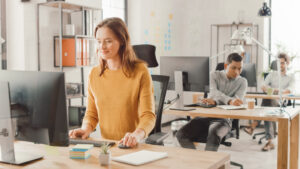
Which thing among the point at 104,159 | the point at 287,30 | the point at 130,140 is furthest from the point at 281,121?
the point at 287,30

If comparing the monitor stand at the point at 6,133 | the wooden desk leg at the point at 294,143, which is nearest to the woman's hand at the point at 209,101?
the wooden desk leg at the point at 294,143

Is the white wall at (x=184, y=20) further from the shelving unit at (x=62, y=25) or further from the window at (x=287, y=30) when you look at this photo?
the shelving unit at (x=62, y=25)

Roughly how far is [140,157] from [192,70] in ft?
6.43

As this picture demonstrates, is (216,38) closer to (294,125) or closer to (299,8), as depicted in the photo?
(299,8)

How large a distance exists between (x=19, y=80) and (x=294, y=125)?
2.78m

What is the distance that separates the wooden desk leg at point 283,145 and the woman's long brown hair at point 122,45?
59.1 inches

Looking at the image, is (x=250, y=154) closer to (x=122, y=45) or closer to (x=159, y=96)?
(x=159, y=96)

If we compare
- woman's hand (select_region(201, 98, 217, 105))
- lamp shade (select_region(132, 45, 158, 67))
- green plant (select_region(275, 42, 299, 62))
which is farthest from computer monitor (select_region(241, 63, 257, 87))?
lamp shade (select_region(132, 45, 158, 67))

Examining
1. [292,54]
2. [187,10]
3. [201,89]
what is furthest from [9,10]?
[292,54]

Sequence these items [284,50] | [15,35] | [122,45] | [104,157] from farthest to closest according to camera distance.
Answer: [284,50] → [15,35] → [122,45] → [104,157]

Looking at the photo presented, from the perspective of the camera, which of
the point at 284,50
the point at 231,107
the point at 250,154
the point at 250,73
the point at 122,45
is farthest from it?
the point at 284,50

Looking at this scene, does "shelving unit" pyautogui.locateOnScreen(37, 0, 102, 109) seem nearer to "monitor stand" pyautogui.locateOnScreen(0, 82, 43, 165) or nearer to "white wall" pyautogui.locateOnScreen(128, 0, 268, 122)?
"white wall" pyautogui.locateOnScreen(128, 0, 268, 122)

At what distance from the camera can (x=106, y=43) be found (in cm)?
207

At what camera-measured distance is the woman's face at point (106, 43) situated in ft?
6.76
